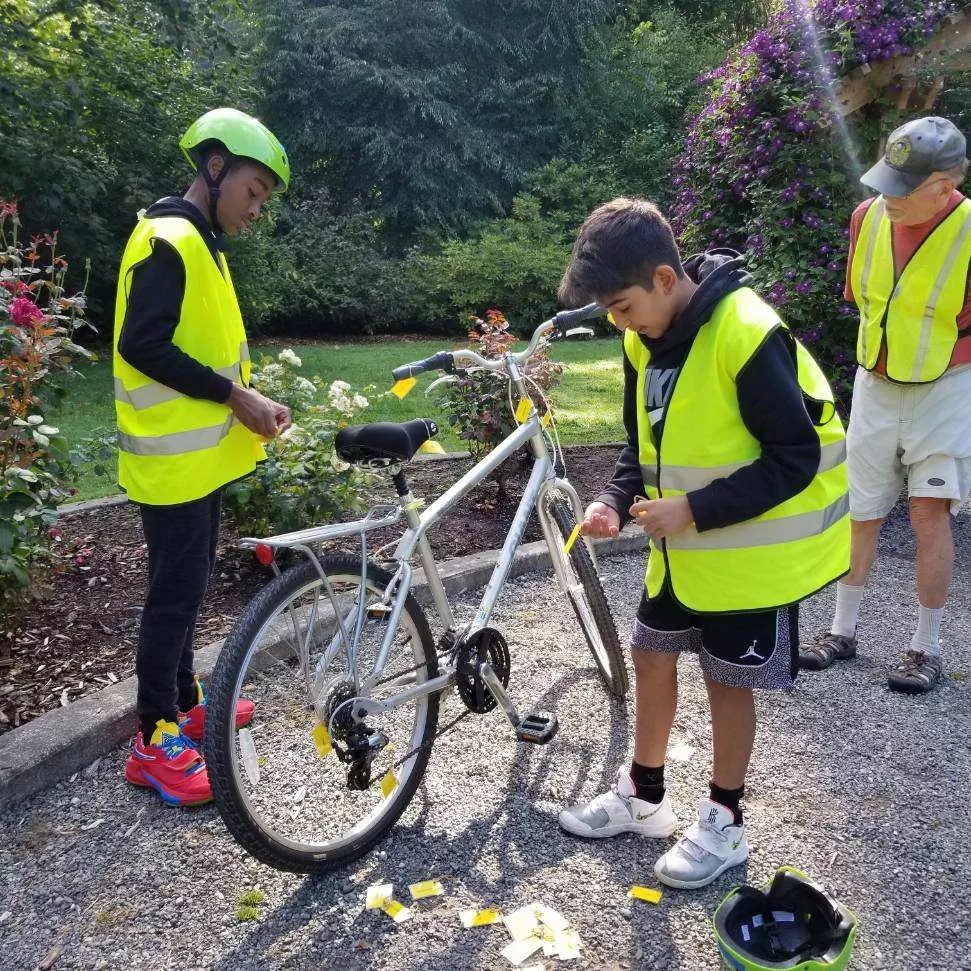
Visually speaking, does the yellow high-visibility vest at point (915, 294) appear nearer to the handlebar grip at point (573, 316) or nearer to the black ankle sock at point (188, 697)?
the handlebar grip at point (573, 316)

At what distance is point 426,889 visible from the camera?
8.04ft

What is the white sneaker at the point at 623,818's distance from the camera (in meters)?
2.66

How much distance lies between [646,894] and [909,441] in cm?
214

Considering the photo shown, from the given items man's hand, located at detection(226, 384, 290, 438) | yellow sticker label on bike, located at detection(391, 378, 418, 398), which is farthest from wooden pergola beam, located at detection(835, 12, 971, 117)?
man's hand, located at detection(226, 384, 290, 438)

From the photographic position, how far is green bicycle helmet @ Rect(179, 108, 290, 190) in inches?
99.0

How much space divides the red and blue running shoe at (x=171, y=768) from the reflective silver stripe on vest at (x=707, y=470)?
1.69 m

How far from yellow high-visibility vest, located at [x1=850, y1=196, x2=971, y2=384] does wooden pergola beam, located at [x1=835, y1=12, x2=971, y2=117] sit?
2.83 meters

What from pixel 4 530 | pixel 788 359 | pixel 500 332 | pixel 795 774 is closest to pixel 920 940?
pixel 795 774

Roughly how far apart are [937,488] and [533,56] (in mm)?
16741

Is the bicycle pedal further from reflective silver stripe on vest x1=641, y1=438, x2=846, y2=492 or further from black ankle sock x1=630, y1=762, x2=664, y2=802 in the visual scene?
reflective silver stripe on vest x1=641, y1=438, x2=846, y2=492

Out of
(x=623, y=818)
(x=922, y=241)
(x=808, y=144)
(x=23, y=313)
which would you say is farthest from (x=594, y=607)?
(x=808, y=144)

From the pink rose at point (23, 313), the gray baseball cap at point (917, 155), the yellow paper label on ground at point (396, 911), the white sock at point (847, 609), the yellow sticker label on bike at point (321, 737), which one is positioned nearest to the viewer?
the yellow paper label on ground at point (396, 911)

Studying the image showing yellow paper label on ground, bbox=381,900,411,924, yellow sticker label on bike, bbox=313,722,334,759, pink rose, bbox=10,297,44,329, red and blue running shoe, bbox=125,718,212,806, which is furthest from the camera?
pink rose, bbox=10,297,44,329

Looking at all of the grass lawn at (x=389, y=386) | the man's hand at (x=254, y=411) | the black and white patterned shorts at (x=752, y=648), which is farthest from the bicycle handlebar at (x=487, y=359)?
the grass lawn at (x=389, y=386)
